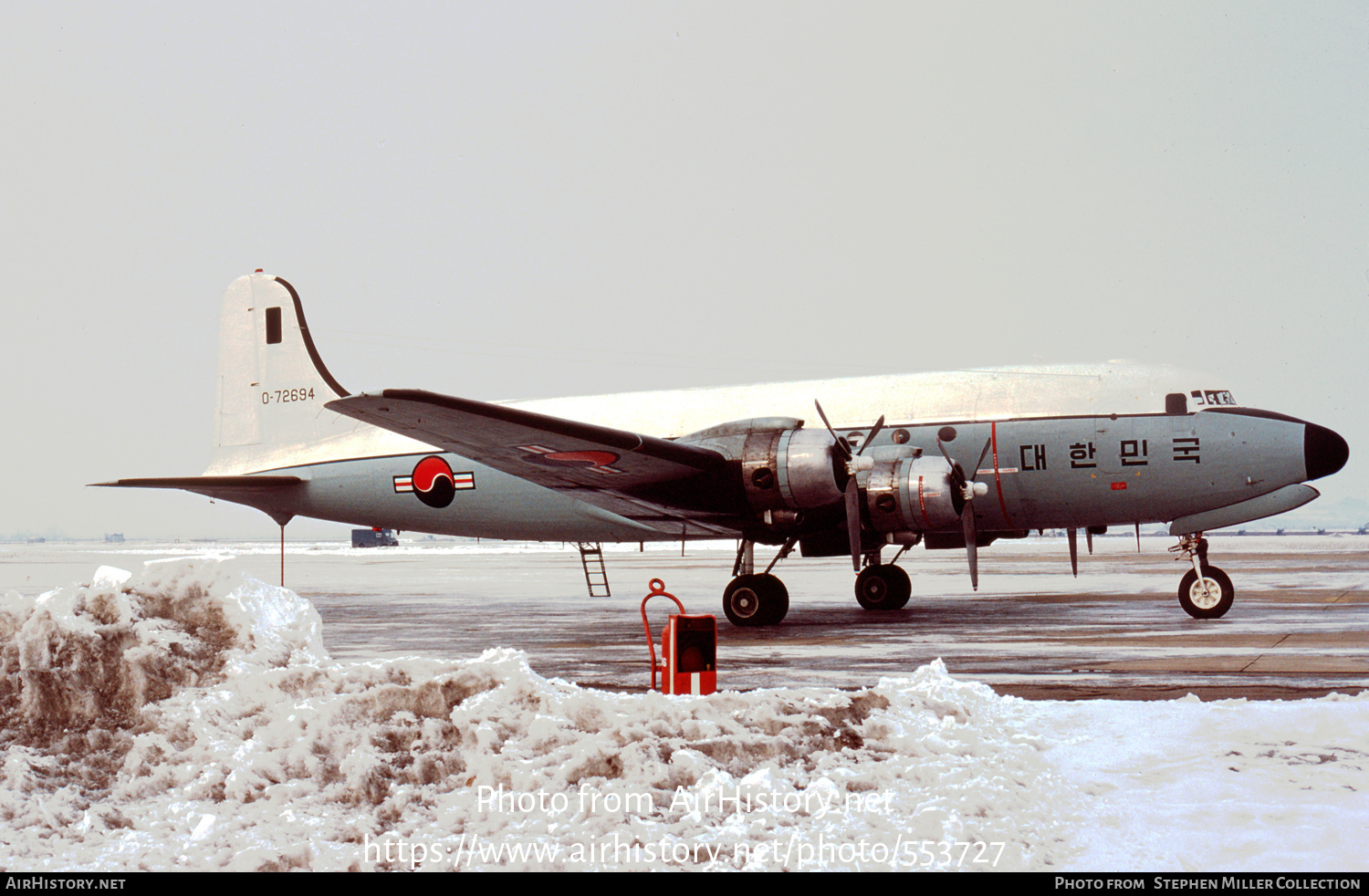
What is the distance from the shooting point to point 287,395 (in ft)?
68.9

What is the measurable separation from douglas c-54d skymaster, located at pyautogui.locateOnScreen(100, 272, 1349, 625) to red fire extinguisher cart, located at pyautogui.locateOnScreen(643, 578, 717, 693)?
5.20m

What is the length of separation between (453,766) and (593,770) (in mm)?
810

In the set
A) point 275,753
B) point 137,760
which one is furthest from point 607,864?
point 137,760

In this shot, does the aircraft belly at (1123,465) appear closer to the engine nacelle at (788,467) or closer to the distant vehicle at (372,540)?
the engine nacelle at (788,467)

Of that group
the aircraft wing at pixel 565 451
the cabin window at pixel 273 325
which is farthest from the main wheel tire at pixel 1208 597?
the cabin window at pixel 273 325

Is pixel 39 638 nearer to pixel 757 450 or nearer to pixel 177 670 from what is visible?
pixel 177 670

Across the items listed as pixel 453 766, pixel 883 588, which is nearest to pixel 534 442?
pixel 883 588

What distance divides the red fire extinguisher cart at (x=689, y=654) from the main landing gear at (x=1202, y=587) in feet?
32.8

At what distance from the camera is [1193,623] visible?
14.0 meters

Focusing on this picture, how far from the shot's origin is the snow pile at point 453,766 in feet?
15.2

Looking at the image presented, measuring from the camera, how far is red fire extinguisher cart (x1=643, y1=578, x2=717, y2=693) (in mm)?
7465

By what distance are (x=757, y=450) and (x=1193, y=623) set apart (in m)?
6.57

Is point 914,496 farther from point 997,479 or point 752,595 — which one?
point 752,595

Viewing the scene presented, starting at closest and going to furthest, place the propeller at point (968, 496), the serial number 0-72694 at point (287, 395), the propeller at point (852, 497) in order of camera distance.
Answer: the propeller at point (852, 497), the propeller at point (968, 496), the serial number 0-72694 at point (287, 395)
